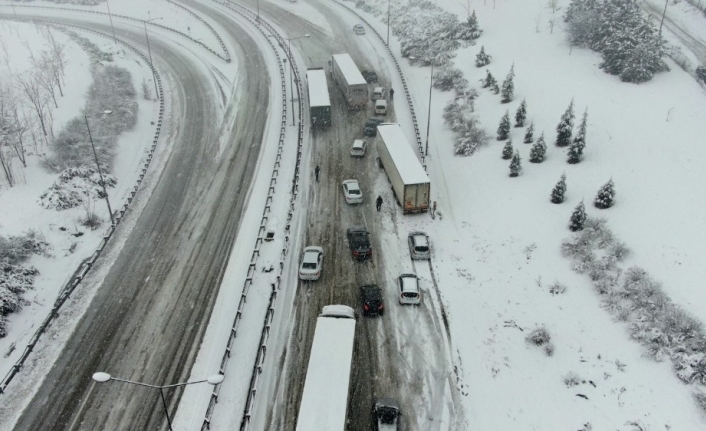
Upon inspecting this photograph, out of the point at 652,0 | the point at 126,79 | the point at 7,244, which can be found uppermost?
the point at 652,0

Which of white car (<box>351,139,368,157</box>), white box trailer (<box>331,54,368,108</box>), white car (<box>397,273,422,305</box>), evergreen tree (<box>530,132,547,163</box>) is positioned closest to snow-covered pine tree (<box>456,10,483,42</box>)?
white box trailer (<box>331,54,368,108</box>)

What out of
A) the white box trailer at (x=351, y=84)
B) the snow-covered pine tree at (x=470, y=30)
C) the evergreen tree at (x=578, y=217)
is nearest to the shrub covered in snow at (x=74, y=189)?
the white box trailer at (x=351, y=84)

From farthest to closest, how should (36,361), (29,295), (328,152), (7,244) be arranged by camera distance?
(328,152) < (7,244) < (29,295) < (36,361)

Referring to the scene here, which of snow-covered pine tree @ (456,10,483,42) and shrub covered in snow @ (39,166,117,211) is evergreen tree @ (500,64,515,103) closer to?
snow-covered pine tree @ (456,10,483,42)

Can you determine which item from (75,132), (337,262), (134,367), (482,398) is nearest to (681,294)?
(482,398)

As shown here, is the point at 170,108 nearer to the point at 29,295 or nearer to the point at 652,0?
the point at 29,295

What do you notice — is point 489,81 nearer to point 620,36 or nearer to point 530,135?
point 620,36

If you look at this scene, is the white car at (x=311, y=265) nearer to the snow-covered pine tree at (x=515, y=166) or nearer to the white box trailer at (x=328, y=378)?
the white box trailer at (x=328, y=378)
